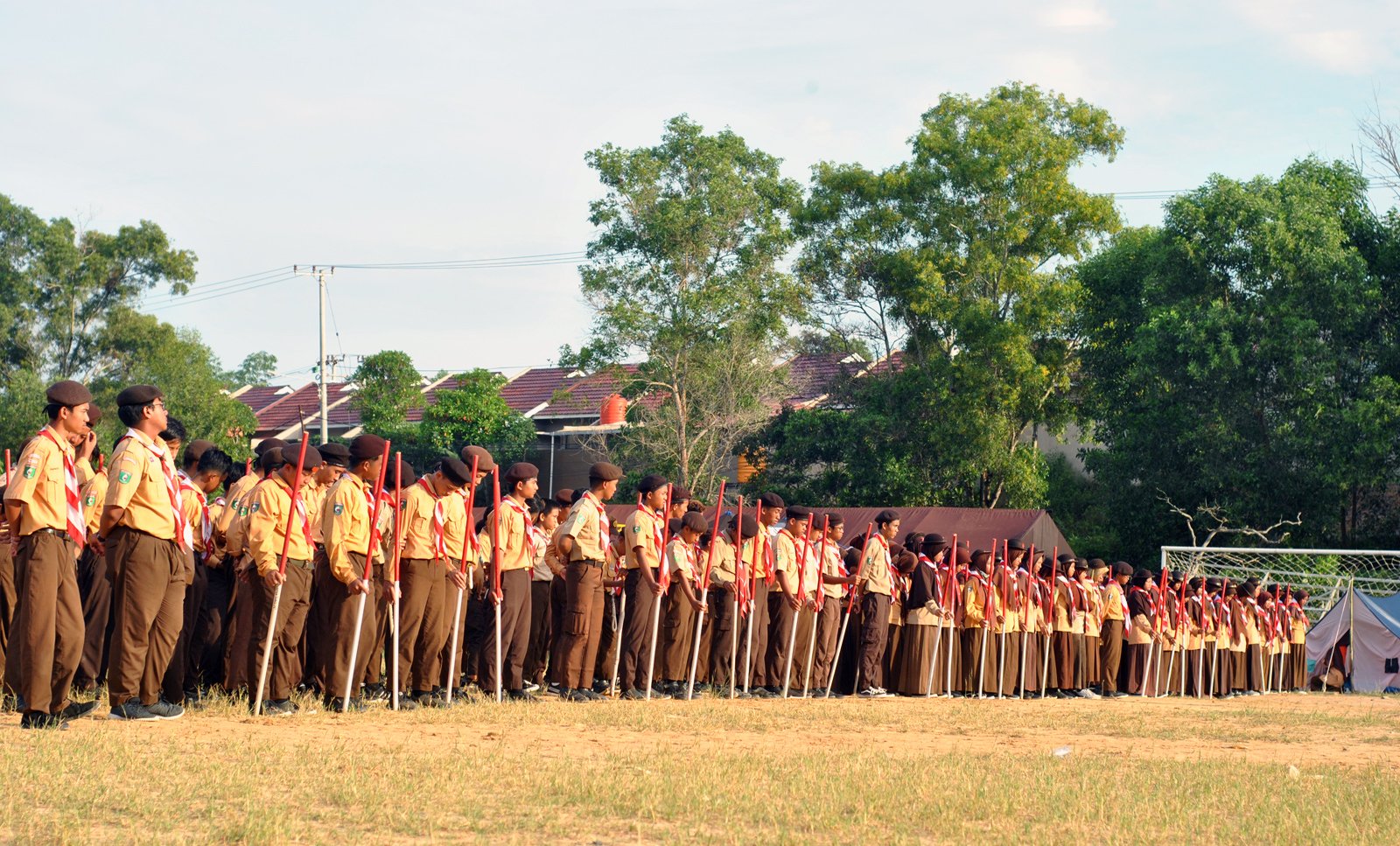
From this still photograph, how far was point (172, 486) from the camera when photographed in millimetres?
8398

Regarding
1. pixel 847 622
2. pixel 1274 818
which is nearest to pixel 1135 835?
pixel 1274 818

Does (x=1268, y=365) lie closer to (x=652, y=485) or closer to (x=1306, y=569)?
(x=1306, y=569)

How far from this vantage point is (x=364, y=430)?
4253cm

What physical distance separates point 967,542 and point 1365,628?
700cm

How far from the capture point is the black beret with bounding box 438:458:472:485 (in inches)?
411

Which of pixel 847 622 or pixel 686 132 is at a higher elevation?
pixel 686 132

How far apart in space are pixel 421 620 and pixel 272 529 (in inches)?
56.8

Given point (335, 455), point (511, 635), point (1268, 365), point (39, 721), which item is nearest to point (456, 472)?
point (335, 455)

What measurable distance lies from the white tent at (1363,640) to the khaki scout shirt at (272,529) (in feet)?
66.4

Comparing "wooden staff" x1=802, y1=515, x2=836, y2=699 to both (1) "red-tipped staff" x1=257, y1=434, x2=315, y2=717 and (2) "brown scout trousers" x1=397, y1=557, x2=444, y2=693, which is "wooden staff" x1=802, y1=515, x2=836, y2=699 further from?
(1) "red-tipped staff" x1=257, y1=434, x2=315, y2=717

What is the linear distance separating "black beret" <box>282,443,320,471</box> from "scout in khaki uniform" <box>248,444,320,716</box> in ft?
0.16

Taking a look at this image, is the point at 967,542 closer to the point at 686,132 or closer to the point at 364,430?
the point at 686,132

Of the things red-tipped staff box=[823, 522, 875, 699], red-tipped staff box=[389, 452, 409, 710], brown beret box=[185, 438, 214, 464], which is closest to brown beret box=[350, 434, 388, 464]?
red-tipped staff box=[389, 452, 409, 710]

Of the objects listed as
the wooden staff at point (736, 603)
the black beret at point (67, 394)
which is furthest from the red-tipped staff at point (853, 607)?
the black beret at point (67, 394)
